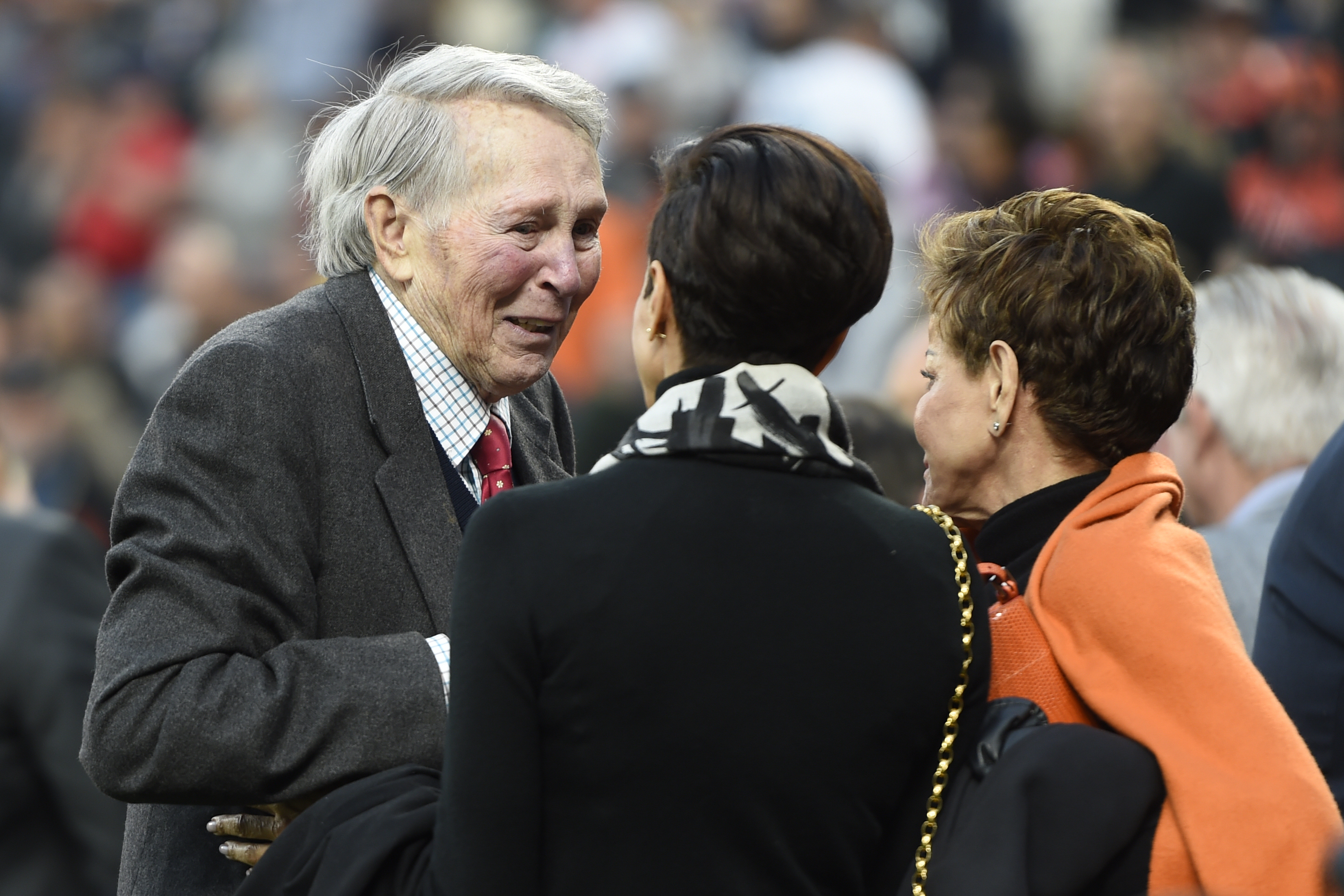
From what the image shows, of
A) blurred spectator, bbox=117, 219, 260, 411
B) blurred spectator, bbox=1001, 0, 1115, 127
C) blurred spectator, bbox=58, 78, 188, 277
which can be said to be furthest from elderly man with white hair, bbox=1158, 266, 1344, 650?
blurred spectator, bbox=58, 78, 188, 277

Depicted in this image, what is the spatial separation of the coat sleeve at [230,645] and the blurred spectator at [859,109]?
5.13m

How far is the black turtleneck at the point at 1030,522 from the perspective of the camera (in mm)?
2123

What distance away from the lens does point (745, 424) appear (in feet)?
5.97

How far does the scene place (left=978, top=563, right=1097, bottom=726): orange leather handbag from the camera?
198 cm

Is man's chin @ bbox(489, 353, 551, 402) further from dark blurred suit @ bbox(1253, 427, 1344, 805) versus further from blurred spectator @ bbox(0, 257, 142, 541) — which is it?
blurred spectator @ bbox(0, 257, 142, 541)

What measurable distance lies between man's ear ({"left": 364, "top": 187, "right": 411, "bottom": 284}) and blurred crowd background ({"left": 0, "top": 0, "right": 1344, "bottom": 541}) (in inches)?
127

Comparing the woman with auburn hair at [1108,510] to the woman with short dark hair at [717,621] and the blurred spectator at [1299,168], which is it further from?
the blurred spectator at [1299,168]

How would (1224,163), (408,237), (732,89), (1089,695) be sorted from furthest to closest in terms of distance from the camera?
(732,89), (1224,163), (408,237), (1089,695)

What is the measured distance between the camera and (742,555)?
1.80m

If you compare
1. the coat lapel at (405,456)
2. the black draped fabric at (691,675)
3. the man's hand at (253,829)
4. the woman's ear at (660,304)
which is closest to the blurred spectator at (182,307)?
the coat lapel at (405,456)

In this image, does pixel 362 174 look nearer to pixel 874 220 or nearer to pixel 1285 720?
pixel 874 220

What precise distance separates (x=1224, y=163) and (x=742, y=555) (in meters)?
6.58

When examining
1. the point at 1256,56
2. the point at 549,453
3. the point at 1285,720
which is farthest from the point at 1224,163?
the point at 1285,720

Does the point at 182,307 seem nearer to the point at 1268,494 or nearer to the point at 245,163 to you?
the point at 245,163
